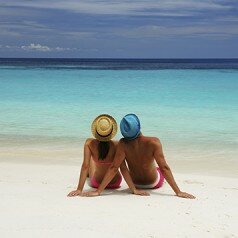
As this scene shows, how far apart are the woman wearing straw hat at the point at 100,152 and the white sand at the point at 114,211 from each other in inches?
6.2

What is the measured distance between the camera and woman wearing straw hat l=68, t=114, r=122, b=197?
4633mm

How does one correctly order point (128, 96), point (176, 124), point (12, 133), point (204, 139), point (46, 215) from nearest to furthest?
point (46, 215) < point (204, 139) < point (12, 133) < point (176, 124) < point (128, 96)

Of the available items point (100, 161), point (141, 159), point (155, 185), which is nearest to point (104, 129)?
point (100, 161)

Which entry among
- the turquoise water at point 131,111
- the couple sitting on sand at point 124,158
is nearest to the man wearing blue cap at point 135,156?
the couple sitting on sand at point 124,158

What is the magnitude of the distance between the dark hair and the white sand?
0.35m

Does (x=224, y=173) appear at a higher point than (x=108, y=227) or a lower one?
lower

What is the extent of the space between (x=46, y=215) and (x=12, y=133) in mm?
5854

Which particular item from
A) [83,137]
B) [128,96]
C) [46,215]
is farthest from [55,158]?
[128,96]

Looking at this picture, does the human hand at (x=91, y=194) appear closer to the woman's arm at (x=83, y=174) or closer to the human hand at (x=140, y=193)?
the woman's arm at (x=83, y=174)

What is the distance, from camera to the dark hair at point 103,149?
4.74 m

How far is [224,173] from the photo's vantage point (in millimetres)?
6219

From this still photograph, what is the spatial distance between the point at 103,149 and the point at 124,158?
269 millimetres

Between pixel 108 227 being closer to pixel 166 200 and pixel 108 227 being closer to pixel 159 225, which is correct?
pixel 159 225

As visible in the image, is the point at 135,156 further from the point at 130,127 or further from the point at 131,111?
the point at 131,111
